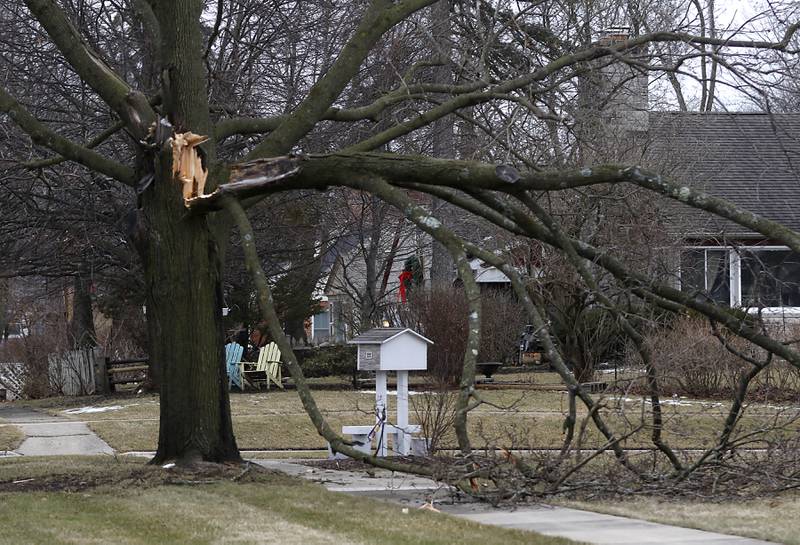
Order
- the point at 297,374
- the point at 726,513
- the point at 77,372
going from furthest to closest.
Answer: the point at 77,372 < the point at 297,374 < the point at 726,513

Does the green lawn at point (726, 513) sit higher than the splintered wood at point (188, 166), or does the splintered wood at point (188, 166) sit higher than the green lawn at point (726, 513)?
the splintered wood at point (188, 166)

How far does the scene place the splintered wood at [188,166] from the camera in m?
11.0

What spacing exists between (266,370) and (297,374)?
14.4 m

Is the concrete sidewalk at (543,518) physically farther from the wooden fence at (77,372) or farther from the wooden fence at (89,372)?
the wooden fence at (77,372)

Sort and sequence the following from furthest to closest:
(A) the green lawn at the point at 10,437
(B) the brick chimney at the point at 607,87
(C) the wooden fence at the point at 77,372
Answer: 1. (C) the wooden fence at the point at 77,372
2. (A) the green lawn at the point at 10,437
3. (B) the brick chimney at the point at 607,87

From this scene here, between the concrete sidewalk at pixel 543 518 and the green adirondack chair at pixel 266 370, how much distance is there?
40.2 feet

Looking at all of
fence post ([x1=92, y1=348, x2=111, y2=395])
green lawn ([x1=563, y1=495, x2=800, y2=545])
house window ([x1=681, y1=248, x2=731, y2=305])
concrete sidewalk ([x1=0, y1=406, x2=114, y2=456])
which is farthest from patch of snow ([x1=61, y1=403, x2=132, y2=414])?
green lawn ([x1=563, y1=495, x2=800, y2=545])

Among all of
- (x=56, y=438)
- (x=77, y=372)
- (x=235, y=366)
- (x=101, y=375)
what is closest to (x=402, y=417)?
(x=56, y=438)

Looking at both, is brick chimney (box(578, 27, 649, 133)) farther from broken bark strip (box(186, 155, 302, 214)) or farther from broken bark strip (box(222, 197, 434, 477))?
broken bark strip (box(222, 197, 434, 477))

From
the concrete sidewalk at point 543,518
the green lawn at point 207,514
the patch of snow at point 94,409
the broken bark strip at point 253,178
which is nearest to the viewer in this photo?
the green lawn at point 207,514

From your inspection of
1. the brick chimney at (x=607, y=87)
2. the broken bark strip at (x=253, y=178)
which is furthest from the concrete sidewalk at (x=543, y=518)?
the brick chimney at (x=607, y=87)

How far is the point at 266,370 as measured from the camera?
77.5 feet

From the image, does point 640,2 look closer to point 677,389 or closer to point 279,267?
point 677,389

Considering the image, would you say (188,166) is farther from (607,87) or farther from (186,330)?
(607,87)
